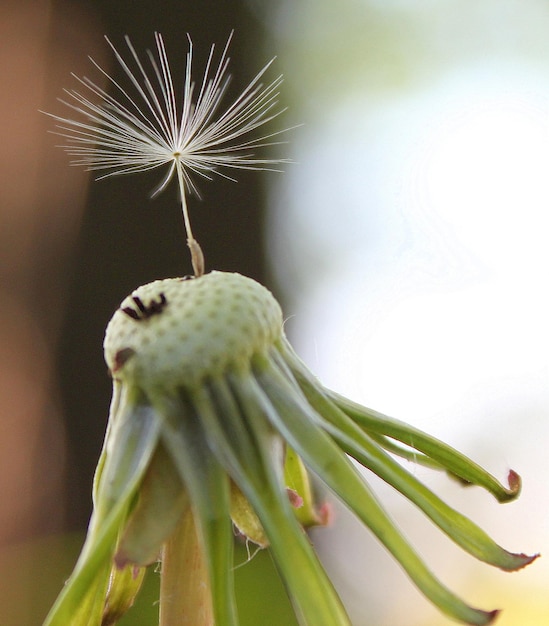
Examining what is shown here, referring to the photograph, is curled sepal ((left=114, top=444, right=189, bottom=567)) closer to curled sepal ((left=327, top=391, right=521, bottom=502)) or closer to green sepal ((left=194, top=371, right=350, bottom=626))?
green sepal ((left=194, top=371, right=350, bottom=626))

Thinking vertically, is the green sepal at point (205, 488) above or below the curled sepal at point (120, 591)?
above

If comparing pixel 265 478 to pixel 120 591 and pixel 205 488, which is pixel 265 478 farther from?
pixel 120 591

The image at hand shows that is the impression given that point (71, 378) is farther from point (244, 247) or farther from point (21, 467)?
point (244, 247)

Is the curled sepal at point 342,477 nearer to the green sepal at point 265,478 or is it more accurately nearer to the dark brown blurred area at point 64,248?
the green sepal at point 265,478

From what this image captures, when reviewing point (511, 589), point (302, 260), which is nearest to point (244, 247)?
point (302, 260)

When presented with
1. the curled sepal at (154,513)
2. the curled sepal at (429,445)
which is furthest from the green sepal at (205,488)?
the curled sepal at (429,445)
